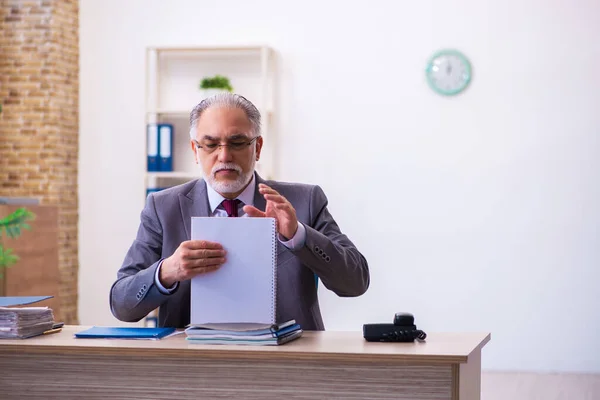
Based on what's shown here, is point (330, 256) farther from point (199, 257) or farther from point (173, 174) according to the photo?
point (173, 174)

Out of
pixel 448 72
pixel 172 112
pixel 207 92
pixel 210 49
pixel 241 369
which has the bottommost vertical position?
pixel 241 369

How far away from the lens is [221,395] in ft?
7.57

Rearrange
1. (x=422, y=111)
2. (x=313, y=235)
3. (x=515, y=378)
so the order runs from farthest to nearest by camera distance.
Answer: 1. (x=422, y=111)
2. (x=515, y=378)
3. (x=313, y=235)

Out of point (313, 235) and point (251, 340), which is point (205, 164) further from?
point (251, 340)

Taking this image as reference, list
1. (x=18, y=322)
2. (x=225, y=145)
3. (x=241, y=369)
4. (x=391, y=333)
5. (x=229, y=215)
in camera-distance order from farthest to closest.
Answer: (x=229, y=215), (x=225, y=145), (x=18, y=322), (x=391, y=333), (x=241, y=369)

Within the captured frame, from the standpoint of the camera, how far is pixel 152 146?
6.42 metres

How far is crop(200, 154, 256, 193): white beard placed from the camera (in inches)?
109

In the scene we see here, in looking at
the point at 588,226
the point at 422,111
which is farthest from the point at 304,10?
the point at 588,226

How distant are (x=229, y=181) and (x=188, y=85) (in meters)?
3.98

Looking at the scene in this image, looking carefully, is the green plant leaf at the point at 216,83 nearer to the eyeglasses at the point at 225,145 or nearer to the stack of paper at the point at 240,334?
the eyeglasses at the point at 225,145

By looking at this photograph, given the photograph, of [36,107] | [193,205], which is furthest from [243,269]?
[36,107]

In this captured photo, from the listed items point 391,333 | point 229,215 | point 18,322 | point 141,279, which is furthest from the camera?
point 229,215

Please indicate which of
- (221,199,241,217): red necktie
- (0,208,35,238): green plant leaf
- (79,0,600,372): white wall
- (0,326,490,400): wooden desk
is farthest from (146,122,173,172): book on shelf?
(0,326,490,400): wooden desk

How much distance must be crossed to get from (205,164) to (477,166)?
3812 mm
